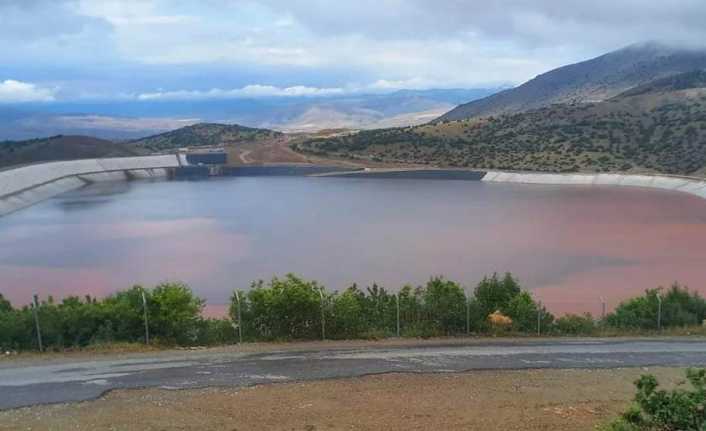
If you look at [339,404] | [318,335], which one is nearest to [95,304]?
[318,335]

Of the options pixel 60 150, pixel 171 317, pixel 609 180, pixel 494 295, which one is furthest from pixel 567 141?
pixel 171 317

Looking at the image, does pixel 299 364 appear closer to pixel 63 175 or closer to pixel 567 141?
pixel 63 175

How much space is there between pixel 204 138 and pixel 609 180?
78.2 m

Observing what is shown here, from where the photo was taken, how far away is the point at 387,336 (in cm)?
1705

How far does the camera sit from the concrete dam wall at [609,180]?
5981 cm

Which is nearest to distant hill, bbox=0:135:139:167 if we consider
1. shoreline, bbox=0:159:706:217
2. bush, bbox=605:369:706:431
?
shoreline, bbox=0:159:706:217

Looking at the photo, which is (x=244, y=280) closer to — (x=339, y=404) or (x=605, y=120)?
(x=339, y=404)

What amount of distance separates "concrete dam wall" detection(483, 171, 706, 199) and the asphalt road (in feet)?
150

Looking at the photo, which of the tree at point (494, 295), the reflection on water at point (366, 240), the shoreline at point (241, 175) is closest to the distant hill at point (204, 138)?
the shoreline at point (241, 175)

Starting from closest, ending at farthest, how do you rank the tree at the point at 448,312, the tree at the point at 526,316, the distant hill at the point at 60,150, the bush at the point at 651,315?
the tree at the point at 448,312 < the tree at the point at 526,316 < the bush at the point at 651,315 < the distant hill at the point at 60,150

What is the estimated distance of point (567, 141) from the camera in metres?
85.2

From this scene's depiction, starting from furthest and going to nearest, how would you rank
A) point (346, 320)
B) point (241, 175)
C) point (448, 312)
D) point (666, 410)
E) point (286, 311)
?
point (241, 175)
point (448, 312)
point (346, 320)
point (286, 311)
point (666, 410)

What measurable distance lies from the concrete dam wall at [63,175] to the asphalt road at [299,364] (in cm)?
4565

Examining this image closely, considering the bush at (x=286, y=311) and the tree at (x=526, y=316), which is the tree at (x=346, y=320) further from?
the tree at (x=526, y=316)
